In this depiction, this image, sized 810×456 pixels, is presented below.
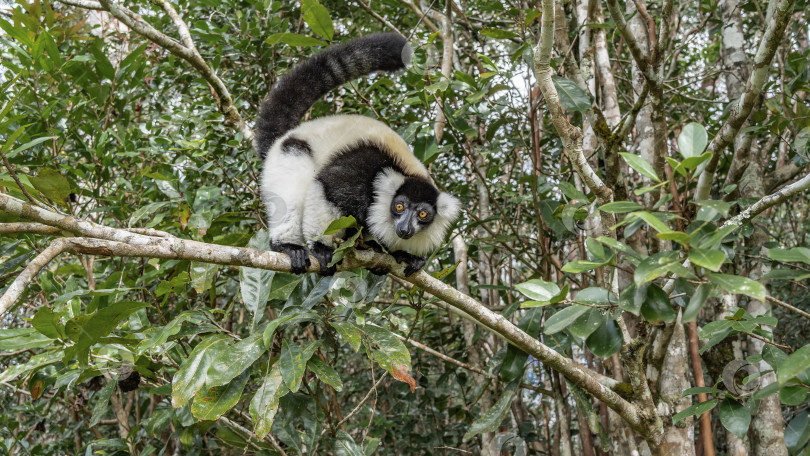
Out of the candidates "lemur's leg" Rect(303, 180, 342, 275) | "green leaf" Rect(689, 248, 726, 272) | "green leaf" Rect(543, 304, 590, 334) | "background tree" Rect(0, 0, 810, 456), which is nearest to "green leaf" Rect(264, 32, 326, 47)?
"background tree" Rect(0, 0, 810, 456)

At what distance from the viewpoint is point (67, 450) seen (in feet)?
15.1

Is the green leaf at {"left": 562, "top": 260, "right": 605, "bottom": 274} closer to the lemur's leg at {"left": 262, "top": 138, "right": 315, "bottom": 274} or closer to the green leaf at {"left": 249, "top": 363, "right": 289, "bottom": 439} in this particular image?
the green leaf at {"left": 249, "top": 363, "right": 289, "bottom": 439}

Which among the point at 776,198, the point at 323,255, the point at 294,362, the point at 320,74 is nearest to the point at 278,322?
the point at 294,362

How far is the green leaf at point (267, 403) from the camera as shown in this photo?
202cm

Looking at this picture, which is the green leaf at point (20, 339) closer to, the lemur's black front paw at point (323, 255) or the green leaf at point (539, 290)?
the lemur's black front paw at point (323, 255)

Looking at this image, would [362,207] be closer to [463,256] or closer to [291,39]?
[291,39]

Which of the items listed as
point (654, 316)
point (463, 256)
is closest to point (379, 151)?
point (463, 256)

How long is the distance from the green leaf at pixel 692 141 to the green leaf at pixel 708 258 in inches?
13.6

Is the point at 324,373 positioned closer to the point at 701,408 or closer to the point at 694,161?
the point at 701,408

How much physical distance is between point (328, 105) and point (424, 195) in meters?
1.76

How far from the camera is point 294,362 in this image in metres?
2.21

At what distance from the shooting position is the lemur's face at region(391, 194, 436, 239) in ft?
9.50

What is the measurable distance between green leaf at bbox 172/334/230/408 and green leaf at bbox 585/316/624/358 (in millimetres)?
1382

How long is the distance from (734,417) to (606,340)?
487mm
